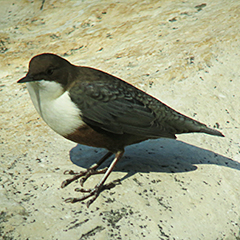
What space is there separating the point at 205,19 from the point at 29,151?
3.98m

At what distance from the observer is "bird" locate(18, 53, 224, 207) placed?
2830mm

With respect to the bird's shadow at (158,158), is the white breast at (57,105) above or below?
above

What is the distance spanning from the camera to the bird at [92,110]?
2.83 meters

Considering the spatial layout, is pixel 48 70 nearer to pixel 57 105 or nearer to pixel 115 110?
pixel 57 105

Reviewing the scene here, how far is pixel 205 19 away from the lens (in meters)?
5.93

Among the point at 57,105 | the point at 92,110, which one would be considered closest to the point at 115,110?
the point at 92,110

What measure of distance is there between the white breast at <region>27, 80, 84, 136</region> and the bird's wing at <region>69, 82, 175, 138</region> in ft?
0.20

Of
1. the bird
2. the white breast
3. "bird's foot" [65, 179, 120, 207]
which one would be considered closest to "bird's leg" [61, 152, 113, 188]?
the bird

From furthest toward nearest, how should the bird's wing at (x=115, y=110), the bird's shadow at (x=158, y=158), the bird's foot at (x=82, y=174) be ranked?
the bird's shadow at (x=158, y=158) < the bird's foot at (x=82, y=174) < the bird's wing at (x=115, y=110)

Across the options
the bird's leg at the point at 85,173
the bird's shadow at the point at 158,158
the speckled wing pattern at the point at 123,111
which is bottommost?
the bird's shadow at the point at 158,158

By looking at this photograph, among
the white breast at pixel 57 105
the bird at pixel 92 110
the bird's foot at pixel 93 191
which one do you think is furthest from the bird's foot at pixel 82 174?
the white breast at pixel 57 105

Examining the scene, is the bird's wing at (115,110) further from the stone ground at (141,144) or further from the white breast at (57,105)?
the stone ground at (141,144)

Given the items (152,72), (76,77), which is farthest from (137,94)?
(152,72)

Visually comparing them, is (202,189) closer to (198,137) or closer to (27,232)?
(198,137)
